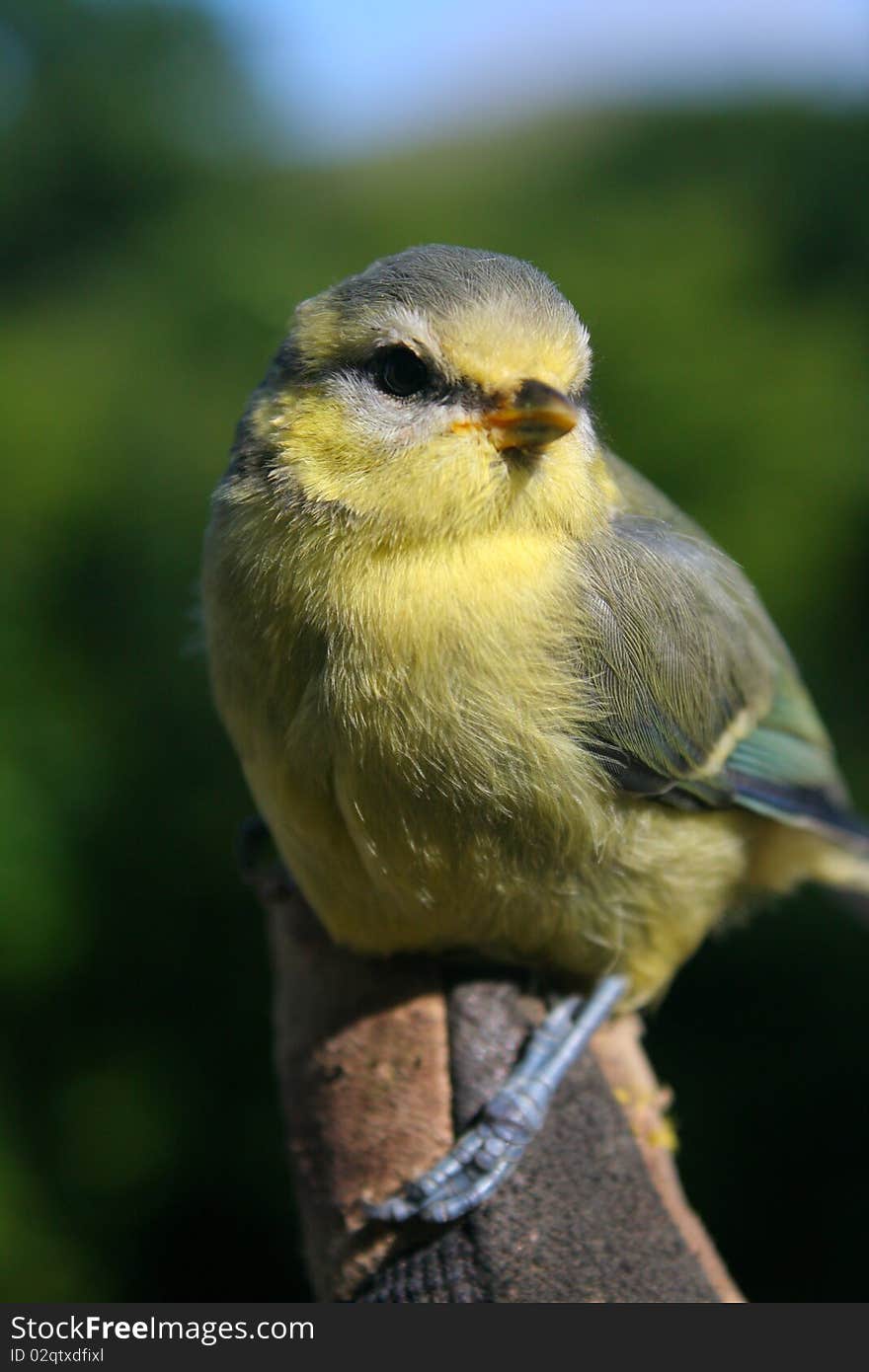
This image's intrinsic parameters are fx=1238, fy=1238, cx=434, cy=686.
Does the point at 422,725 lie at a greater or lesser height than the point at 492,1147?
greater

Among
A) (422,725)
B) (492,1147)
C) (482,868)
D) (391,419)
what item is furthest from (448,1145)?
(391,419)

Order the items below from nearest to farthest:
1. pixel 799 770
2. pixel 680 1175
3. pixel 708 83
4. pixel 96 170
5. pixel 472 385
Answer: pixel 472 385 → pixel 799 770 → pixel 680 1175 → pixel 96 170 → pixel 708 83

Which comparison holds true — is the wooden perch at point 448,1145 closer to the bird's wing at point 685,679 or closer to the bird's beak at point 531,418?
the bird's wing at point 685,679

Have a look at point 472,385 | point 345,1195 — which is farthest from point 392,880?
point 472,385

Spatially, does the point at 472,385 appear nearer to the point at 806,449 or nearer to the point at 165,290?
the point at 806,449

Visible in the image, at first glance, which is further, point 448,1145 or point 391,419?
point 448,1145

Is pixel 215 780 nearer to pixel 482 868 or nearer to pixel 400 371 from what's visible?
pixel 482 868
